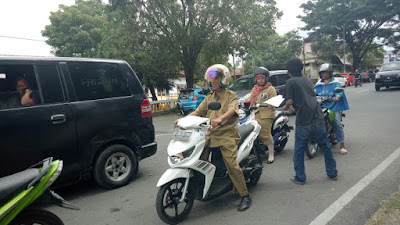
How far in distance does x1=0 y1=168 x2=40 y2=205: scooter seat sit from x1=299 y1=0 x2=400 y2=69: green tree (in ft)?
131

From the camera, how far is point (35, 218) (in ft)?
8.00

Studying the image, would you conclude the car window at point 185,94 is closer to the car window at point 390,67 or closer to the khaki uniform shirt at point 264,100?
the khaki uniform shirt at point 264,100

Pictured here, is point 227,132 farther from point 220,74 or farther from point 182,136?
point 220,74

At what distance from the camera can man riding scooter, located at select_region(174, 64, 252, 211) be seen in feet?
11.1

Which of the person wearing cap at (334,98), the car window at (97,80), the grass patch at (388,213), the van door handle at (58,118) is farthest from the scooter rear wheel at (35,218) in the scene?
the person wearing cap at (334,98)

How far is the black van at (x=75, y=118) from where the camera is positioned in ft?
11.4

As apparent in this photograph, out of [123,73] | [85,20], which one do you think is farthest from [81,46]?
[123,73]

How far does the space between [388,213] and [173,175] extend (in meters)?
2.22

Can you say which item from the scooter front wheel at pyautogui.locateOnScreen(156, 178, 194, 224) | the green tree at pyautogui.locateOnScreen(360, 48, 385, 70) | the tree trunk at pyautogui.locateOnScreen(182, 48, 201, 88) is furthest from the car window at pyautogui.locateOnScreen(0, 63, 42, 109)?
the green tree at pyautogui.locateOnScreen(360, 48, 385, 70)

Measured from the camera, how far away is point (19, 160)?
3.50 m

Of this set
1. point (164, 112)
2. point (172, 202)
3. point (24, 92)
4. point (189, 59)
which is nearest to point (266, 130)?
point (172, 202)

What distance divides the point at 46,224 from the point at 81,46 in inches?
951

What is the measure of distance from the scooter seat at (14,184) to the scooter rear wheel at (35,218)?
24cm

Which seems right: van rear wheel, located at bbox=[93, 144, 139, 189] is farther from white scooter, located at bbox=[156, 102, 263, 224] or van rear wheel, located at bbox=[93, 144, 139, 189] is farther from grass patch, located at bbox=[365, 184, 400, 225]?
grass patch, located at bbox=[365, 184, 400, 225]
